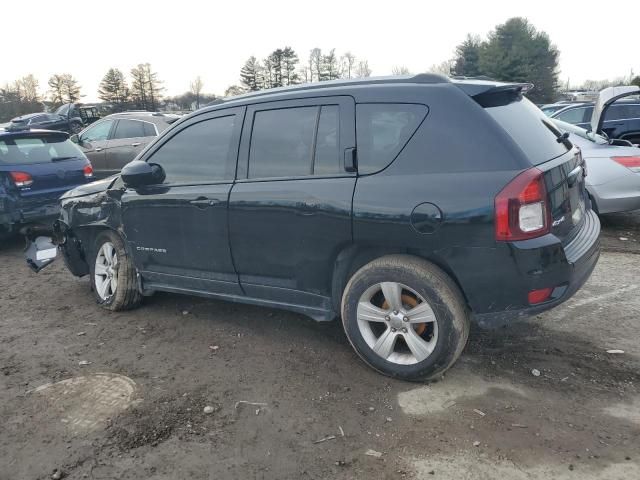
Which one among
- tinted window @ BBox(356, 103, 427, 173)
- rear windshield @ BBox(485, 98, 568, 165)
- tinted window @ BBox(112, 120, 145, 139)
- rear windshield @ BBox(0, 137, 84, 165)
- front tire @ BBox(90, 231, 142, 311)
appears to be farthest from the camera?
tinted window @ BBox(112, 120, 145, 139)

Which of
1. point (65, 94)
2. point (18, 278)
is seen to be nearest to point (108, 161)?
point (18, 278)

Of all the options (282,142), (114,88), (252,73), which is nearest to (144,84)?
(114,88)

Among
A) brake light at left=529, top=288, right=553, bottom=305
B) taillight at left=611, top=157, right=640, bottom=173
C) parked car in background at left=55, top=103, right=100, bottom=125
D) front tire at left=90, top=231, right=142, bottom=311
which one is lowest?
front tire at left=90, top=231, right=142, bottom=311

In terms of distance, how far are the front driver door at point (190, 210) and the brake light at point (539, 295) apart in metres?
2.10

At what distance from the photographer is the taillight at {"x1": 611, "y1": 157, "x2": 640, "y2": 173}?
21.1 feet

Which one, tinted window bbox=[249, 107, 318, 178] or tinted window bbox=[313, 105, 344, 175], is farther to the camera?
tinted window bbox=[249, 107, 318, 178]

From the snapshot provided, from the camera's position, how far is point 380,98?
129 inches

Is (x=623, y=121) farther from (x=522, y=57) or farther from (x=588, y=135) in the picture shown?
(x=522, y=57)

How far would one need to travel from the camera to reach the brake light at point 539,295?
2916 mm

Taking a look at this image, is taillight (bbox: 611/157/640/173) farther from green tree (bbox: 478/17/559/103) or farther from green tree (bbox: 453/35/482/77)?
green tree (bbox: 453/35/482/77)

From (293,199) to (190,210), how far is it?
994 mm

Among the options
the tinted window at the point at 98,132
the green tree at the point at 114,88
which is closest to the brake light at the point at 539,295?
the tinted window at the point at 98,132

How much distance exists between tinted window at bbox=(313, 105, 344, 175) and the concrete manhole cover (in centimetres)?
194

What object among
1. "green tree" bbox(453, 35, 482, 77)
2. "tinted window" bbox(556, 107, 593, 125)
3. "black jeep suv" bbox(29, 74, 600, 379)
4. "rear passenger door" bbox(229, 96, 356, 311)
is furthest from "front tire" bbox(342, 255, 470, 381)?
"green tree" bbox(453, 35, 482, 77)
